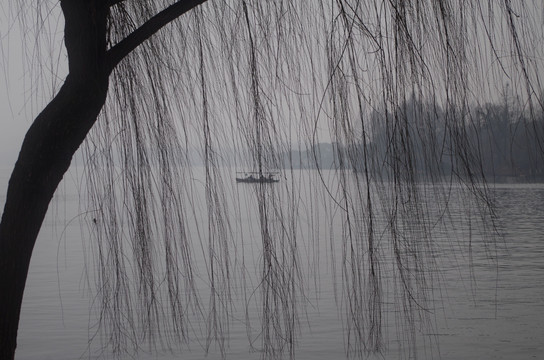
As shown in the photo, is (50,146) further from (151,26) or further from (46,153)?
(151,26)

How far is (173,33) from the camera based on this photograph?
1838 millimetres

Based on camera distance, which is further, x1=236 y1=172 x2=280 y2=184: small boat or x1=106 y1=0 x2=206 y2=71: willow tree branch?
x1=236 y1=172 x2=280 y2=184: small boat

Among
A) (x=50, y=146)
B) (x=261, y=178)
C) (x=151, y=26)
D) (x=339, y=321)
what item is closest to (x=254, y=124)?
(x=261, y=178)

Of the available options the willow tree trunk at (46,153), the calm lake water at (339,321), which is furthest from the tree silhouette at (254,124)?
the calm lake water at (339,321)

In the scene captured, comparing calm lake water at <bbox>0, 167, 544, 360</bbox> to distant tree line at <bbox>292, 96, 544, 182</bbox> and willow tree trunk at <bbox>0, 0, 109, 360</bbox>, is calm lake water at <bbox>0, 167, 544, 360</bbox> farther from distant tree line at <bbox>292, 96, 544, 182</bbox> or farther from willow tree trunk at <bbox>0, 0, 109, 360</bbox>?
willow tree trunk at <bbox>0, 0, 109, 360</bbox>

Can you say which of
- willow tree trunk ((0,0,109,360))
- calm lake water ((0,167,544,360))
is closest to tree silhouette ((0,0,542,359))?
willow tree trunk ((0,0,109,360))

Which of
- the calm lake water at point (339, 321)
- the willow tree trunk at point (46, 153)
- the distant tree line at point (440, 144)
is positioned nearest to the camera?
the willow tree trunk at point (46, 153)

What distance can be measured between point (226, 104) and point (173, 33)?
27cm

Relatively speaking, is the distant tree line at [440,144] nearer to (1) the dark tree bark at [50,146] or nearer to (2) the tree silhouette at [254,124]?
(2) the tree silhouette at [254,124]

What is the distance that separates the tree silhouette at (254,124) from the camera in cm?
136

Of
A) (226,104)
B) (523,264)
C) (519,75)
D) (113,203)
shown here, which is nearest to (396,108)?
(519,75)

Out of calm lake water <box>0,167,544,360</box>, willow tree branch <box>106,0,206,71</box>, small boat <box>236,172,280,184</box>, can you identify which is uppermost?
willow tree branch <box>106,0,206,71</box>

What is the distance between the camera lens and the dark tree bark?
130 centimetres

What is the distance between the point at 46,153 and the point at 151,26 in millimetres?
337
